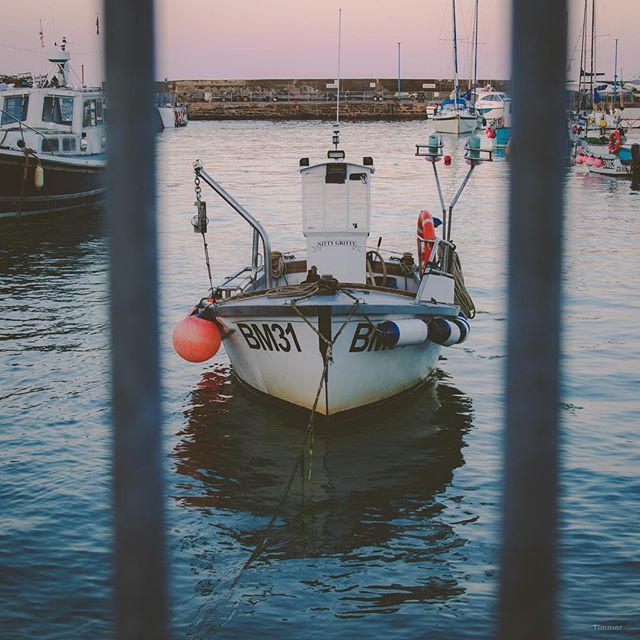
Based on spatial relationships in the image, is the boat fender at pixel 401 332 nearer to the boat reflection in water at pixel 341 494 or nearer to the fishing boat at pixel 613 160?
the boat reflection in water at pixel 341 494

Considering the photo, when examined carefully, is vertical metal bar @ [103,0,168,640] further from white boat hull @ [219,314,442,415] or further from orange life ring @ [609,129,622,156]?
orange life ring @ [609,129,622,156]

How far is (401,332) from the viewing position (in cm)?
1048

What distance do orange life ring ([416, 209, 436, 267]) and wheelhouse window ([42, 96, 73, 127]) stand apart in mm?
20656

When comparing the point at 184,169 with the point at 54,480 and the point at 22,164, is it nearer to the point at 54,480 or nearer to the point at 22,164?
the point at 22,164

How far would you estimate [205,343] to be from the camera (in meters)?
11.2

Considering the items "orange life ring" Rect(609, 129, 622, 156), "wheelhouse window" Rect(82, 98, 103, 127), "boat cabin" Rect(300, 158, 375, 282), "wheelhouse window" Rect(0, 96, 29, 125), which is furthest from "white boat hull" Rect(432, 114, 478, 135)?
"boat cabin" Rect(300, 158, 375, 282)

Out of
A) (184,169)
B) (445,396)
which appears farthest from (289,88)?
(445,396)

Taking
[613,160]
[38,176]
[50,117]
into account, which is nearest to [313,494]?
Answer: [38,176]

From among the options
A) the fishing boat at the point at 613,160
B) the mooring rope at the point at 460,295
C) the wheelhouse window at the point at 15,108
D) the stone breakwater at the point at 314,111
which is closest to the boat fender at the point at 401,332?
the mooring rope at the point at 460,295

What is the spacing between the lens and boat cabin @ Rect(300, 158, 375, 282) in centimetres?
Answer: 1246

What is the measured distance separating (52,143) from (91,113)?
230 cm

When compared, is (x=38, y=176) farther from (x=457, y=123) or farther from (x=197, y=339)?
(x=457, y=123)

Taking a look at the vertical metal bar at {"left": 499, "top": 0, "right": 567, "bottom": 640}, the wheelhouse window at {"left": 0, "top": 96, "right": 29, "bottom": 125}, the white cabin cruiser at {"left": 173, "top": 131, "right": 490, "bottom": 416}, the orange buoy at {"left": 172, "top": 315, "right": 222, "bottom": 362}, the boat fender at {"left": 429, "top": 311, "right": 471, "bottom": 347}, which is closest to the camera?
the vertical metal bar at {"left": 499, "top": 0, "right": 567, "bottom": 640}

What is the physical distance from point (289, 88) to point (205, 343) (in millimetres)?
127345
